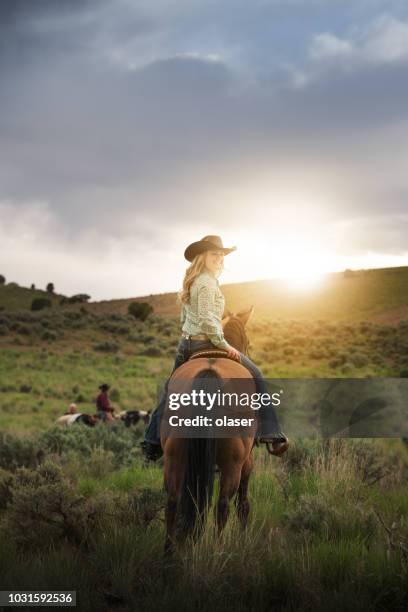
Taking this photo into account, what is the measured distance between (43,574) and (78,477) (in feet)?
17.0

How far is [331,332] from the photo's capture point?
217 ft

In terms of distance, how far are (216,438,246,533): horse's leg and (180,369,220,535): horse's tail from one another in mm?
118

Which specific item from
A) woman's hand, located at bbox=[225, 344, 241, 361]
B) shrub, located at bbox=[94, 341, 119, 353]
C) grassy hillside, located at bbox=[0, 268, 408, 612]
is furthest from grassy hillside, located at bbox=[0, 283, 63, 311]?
woman's hand, located at bbox=[225, 344, 241, 361]

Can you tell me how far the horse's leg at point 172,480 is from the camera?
5770mm

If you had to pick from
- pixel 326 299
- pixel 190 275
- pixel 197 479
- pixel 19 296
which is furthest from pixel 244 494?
pixel 19 296

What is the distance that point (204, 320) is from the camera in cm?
624

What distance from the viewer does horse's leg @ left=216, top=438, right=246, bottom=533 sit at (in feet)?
19.1

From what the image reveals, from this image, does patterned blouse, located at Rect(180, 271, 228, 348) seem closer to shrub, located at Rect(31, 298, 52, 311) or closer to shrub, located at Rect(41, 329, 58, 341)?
shrub, located at Rect(41, 329, 58, 341)

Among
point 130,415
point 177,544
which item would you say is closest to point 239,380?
point 177,544

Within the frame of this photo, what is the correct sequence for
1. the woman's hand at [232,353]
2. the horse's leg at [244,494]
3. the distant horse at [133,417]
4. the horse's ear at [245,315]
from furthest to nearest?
1. the distant horse at [133,417]
2. the horse's ear at [245,315]
3. the horse's leg at [244,494]
4. the woman's hand at [232,353]

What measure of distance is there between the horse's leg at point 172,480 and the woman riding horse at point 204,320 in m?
0.54

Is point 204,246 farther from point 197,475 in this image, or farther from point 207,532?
point 207,532

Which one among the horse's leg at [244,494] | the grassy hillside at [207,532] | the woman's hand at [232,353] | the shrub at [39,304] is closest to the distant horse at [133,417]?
the grassy hillside at [207,532]

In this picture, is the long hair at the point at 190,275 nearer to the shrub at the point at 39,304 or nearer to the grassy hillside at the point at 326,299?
the grassy hillside at the point at 326,299
